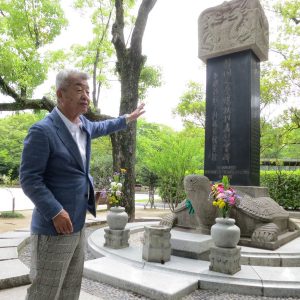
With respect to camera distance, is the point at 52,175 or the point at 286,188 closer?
the point at 52,175

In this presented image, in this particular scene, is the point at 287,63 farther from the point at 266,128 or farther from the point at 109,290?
the point at 109,290

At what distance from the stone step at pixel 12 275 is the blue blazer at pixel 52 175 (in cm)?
229

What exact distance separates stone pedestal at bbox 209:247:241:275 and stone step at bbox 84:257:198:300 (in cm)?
34

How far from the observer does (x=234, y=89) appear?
634cm

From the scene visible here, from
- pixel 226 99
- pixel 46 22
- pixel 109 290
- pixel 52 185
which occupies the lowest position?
pixel 109 290

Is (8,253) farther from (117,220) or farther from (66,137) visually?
(66,137)

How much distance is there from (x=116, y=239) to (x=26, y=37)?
1151 cm

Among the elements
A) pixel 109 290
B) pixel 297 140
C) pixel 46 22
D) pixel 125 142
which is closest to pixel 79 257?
pixel 109 290

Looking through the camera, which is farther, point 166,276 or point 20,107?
point 20,107

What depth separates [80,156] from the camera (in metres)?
1.96

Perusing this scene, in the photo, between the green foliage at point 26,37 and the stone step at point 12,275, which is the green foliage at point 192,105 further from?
the stone step at point 12,275

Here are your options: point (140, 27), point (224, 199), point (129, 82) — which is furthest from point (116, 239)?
point (140, 27)

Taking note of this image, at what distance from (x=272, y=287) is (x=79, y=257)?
2619 millimetres

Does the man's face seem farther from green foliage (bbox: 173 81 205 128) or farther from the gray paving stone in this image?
green foliage (bbox: 173 81 205 128)
